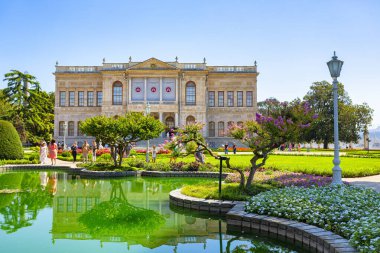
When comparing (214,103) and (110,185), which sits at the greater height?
(214,103)

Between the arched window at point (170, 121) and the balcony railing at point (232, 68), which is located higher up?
the balcony railing at point (232, 68)

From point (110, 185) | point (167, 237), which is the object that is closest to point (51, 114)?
point (110, 185)

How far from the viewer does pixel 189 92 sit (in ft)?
159

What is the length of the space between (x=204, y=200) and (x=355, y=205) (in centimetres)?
348

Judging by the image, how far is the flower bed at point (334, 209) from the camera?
5463 mm

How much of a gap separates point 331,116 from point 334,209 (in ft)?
162

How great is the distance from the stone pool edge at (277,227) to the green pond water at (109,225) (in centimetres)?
23

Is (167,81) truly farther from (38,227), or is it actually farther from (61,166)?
(38,227)

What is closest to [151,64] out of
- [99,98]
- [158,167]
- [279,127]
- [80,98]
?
[99,98]

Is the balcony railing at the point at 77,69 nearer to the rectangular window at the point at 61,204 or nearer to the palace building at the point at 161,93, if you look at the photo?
the palace building at the point at 161,93

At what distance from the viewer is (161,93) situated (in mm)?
47750

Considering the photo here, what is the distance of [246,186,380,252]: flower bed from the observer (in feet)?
17.9

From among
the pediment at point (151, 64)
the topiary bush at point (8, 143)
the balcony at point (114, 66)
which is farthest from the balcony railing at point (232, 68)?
the topiary bush at point (8, 143)

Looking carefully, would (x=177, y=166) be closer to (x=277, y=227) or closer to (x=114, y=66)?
(x=277, y=227)
